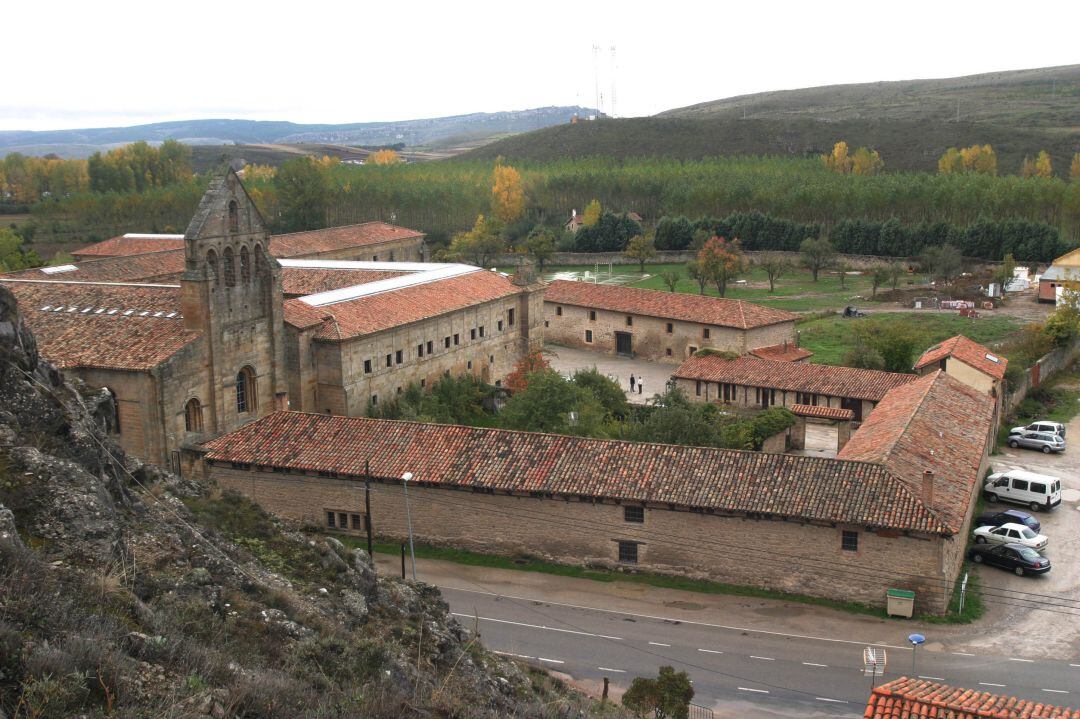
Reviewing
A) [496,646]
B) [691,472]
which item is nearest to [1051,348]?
[691,472]

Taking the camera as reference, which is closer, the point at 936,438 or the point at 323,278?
the point at 936,438

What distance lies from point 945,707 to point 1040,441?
91.9 feet

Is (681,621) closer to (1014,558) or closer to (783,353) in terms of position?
(1014,558)

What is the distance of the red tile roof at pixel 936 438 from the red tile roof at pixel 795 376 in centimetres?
419

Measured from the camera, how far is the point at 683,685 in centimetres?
2016

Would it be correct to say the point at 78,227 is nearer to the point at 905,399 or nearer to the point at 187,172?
the point at 187,172

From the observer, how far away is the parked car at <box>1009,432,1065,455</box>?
41.7 m

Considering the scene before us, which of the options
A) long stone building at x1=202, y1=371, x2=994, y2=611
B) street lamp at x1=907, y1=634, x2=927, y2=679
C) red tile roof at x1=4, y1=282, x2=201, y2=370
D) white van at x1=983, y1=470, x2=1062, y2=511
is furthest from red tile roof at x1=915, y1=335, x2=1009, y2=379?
red tile roof at x1=4, y1=282, x2=201, y2=370

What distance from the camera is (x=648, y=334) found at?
208 feet

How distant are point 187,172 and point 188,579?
14015 centimetres

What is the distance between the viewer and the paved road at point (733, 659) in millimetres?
23000

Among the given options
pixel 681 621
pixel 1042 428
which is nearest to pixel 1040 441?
pixel 1042 428

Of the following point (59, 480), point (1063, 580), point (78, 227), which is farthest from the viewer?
point (78, 227)

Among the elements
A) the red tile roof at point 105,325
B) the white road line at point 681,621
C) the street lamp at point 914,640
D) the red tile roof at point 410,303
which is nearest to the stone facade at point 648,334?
the red tile roof at point 410,303
